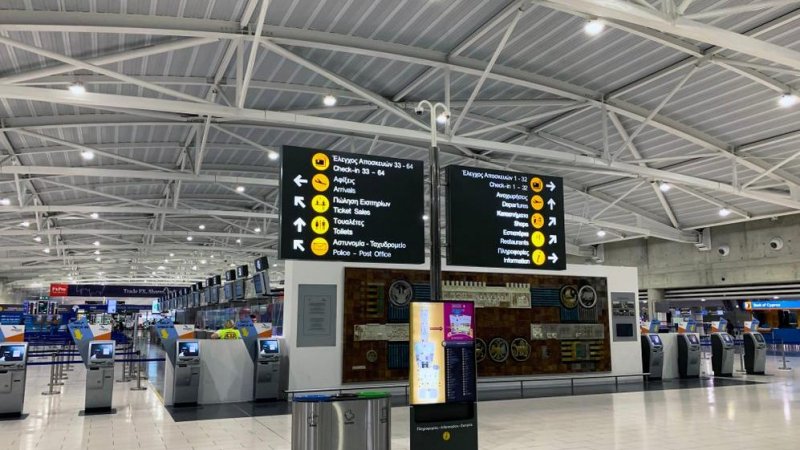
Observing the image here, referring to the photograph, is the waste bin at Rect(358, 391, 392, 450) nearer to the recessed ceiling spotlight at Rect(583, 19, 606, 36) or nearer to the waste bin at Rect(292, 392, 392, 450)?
the waste bin at Rect(292, 392, 392, 450)

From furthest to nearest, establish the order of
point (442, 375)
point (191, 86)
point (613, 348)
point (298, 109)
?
point (613, 348), point (298, 109), point (191, 86), point (442, 375)

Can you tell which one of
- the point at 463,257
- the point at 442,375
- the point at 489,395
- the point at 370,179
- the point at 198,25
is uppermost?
the point at 198,25

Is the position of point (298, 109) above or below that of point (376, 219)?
above

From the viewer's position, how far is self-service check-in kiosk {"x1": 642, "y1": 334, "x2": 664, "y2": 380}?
548 inches

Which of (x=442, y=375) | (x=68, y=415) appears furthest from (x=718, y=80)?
(x=68, y=415)

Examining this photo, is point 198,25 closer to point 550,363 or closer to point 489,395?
point 489,395

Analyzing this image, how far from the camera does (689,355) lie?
14.4 m

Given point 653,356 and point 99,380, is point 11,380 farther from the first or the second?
point 653,356

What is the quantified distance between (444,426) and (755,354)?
13.0m

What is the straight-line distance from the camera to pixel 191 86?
11258 millimetres

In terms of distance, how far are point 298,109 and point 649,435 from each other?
9016mm

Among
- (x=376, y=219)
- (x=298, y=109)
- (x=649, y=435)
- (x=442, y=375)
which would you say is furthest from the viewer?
(x=298, y=109)

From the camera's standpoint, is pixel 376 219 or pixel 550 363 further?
pixel 550 363

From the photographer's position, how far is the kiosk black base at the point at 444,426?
538cm
